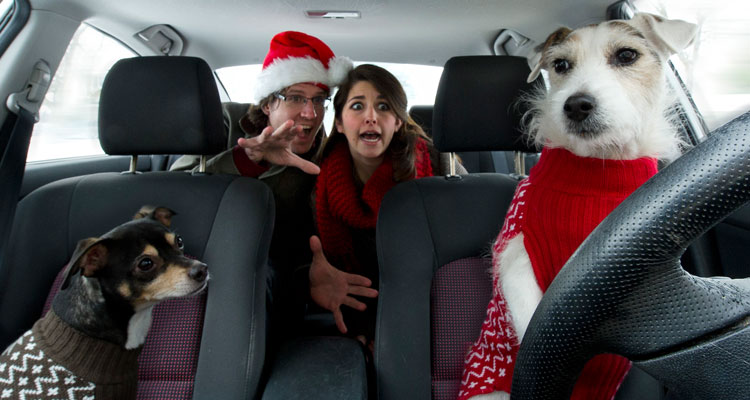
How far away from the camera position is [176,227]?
1.98 m

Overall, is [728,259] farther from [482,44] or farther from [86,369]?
[86,369]

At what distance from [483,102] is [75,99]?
282 cm

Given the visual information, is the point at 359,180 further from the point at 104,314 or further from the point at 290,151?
the point at 104,314

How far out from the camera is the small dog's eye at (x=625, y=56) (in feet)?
4.93

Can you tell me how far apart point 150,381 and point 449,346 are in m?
1.14

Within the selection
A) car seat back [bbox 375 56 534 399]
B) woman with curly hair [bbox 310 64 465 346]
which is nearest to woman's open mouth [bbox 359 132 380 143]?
woman with curly hair [bbox 310 64 465 346]

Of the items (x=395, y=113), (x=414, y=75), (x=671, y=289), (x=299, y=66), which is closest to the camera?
(x=671, y=289)

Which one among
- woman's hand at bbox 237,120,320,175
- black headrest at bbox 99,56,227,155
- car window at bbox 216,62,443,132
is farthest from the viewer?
car window at bbox 216,62,443,132

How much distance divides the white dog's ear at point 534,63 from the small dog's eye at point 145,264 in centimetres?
162

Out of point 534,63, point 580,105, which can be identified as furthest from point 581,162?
point 534,63

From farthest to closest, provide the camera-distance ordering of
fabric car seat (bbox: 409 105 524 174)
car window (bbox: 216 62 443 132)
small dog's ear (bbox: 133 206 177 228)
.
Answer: car window (bbox: 216 62 443 132), fabric car seat (bbox: 409 105 524 174), small dog's ear (bbox: 133 206 177 228)

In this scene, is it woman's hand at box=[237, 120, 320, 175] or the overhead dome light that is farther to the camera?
the overhead dome light

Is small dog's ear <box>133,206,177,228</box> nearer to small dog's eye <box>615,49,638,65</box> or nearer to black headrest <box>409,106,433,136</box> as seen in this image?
small dog's eye <box>615,49,638,65</box>

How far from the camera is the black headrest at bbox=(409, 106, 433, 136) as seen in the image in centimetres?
380
